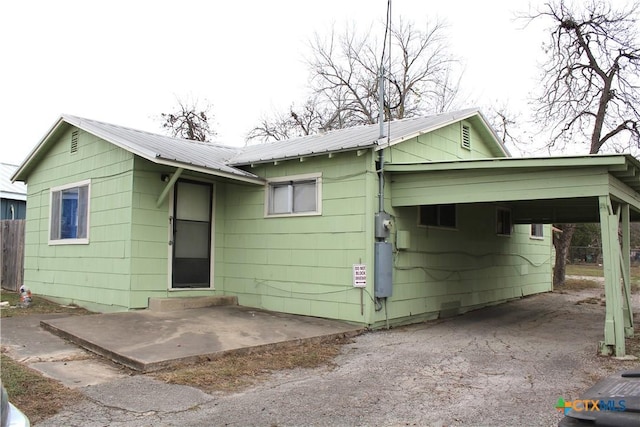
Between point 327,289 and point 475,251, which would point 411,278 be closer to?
point 327,289

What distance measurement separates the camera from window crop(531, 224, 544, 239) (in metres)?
15.6

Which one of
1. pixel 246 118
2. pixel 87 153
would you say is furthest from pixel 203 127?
pixel 87 153

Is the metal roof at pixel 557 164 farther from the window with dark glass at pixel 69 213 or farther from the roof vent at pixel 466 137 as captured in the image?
the window with dark glass at pixel 69 213

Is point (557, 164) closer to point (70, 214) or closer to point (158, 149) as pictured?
point (158, 149)

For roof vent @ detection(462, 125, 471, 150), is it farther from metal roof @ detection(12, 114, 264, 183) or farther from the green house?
metal roof @ detection(12, 114, 264, 183)

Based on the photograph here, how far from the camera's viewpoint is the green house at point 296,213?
8273mm

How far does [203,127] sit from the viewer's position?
1222 inches

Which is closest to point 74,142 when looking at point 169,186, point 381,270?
point 169,186

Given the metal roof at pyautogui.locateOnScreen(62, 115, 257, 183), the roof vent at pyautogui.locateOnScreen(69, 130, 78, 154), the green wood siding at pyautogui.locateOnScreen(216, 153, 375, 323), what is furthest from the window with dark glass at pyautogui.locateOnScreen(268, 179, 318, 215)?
the roof vent at pyautogui.locateOnScreen(69, 130, 78, 154)

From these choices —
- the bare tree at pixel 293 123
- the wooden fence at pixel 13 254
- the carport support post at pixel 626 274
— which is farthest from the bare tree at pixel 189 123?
the carport support post at pixel 626 274

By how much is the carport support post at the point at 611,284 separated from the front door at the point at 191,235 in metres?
6.80

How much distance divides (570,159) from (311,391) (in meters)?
4.71

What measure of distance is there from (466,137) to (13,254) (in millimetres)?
12014

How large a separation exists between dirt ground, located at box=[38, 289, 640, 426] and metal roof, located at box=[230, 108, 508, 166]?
10.4 feet
